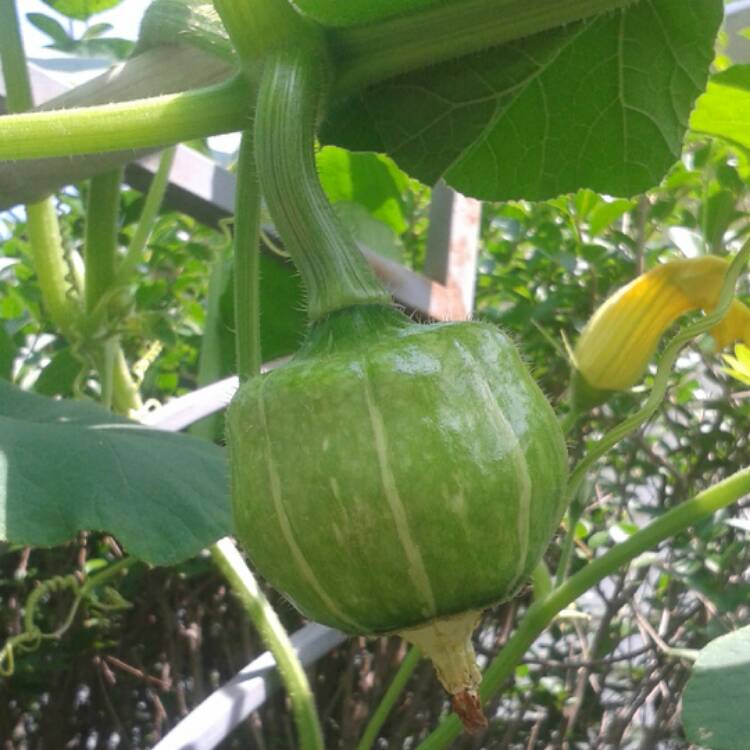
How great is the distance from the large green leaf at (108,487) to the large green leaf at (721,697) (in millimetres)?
373

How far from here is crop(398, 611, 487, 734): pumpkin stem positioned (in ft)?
1.69

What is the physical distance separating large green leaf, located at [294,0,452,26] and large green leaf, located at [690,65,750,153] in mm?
380

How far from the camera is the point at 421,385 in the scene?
0.50 meters

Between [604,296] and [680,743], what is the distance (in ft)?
2.57

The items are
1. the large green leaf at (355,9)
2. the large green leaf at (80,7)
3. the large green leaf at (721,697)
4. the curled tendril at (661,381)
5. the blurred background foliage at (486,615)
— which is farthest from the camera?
the blurred background foliage at (486,615)

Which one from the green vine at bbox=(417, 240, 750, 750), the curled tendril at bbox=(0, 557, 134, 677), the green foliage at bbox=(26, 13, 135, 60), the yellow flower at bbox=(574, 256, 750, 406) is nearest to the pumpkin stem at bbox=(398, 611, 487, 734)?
the green vine at bbox=(417, 240, 750, 750)

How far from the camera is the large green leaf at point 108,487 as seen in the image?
2.47 ft

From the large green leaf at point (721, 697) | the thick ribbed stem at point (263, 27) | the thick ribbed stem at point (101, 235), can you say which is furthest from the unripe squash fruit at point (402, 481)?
the thick ribbed stem at point (101, 235)

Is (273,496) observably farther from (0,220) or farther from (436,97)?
(0,220)

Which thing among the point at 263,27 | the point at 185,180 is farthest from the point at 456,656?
the point at 185,180

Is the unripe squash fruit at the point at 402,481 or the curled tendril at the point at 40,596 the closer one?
the unripe squash fruit at the point at 402,481

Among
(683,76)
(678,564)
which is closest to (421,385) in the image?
(683,76)

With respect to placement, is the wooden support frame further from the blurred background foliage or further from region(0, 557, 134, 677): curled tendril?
region(0, 557, 134, 677): curled tendril

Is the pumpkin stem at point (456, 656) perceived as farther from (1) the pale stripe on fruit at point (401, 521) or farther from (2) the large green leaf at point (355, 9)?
(2) the large green leaf at point (355, 9)
